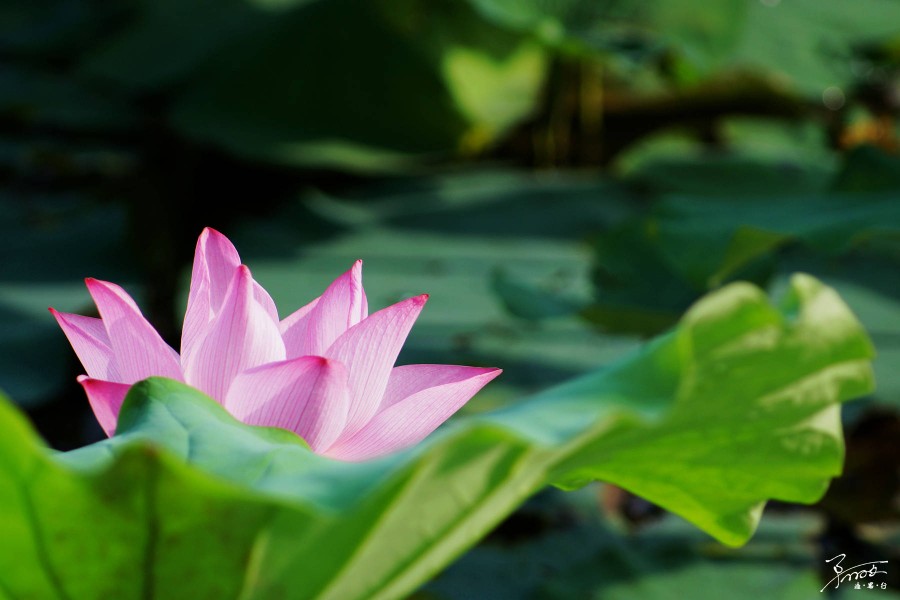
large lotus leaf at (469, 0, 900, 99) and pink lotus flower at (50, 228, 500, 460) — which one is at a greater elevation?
large lotus leaf at (469, 0, 900, 99)

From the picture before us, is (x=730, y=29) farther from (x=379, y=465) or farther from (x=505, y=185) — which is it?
(x=379, y=465)

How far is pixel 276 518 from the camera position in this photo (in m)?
0.34

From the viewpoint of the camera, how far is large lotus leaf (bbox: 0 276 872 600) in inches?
12.6

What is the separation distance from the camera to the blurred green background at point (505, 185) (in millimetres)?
966

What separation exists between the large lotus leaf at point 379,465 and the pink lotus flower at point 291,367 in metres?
0.02

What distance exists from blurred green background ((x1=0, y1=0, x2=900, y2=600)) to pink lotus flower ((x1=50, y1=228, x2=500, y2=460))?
0.43 m

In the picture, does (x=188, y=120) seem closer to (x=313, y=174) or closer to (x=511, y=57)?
(x=313, y=174)

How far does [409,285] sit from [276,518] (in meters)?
1.08

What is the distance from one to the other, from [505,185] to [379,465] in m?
1.65

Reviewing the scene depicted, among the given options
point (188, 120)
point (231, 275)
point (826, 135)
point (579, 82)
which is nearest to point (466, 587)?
point (231, 275)

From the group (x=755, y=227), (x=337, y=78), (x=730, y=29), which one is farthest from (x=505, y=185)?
(x=755, y=227)

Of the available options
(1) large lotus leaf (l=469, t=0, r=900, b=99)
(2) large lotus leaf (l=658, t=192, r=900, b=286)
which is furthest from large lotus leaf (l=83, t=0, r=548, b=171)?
(2) large lotus leaf (l=658, t=192, r=900, b=286)

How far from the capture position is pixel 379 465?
326 mm

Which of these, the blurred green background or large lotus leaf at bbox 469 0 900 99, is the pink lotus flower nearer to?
the blurred green background
